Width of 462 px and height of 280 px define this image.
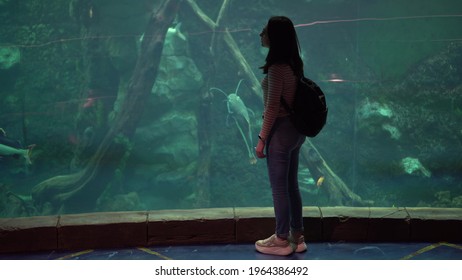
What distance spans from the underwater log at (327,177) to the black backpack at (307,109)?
1232 cm

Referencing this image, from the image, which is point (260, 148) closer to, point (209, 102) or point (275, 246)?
point (275, 246)

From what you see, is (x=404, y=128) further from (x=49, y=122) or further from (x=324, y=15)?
(x=49, y=122)

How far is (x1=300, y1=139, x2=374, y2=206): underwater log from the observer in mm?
15977

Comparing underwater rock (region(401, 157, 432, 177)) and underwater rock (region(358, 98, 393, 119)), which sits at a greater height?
underwater rock (region(358, 98, 393, 119))

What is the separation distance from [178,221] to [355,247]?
1.31 meters

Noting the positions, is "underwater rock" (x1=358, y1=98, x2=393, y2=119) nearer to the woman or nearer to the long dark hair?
the woman

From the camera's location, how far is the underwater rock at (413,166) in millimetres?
20969

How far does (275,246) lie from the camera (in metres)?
3.48

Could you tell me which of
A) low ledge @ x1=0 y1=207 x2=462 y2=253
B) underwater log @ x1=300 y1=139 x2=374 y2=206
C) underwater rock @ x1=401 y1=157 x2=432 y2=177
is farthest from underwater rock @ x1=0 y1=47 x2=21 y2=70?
low ledge @ x1=0 y1=207 x2=462 y2=253

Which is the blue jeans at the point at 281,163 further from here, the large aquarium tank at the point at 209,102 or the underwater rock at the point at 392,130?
the underwater rock at the point at 392,130

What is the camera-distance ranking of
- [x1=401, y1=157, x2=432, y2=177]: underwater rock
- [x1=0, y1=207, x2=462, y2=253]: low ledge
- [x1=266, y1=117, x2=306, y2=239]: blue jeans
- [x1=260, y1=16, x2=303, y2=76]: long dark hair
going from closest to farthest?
[x1=260, y1=16, x2=303, y2=76]: long dark hair → [x1=266, y1=117, x2=306, y2=239]: blue jeans → [x1=0, y1=207, x2=462, y2=253]: low ledge → [x1=401, y1=157, x2=432, y2=177]: underwater rock

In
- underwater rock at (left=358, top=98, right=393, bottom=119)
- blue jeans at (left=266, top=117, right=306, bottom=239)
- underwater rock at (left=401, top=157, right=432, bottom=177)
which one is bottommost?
underwater rock at (left=401, top=157, right=432, bottom=177)

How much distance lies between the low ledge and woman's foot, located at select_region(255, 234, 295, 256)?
10.7 inches
